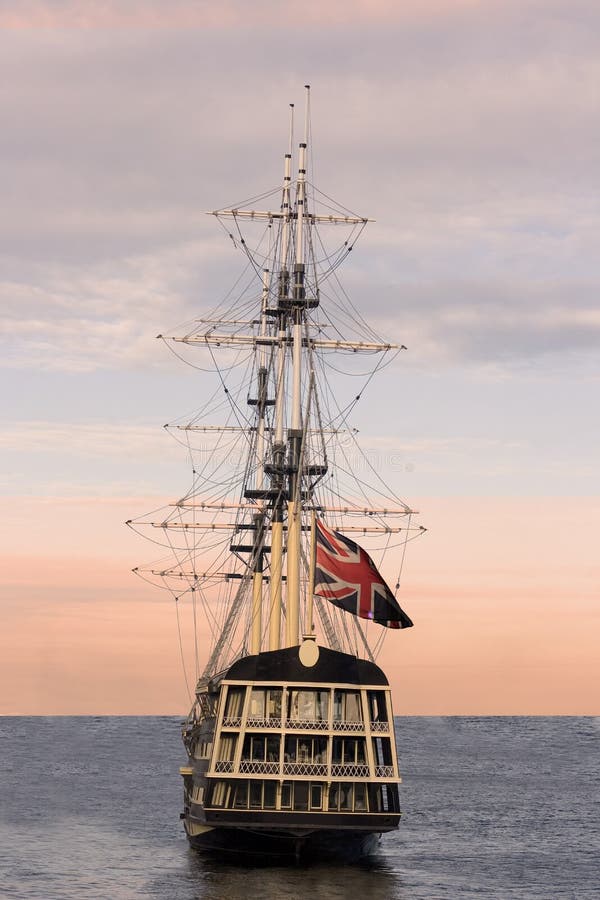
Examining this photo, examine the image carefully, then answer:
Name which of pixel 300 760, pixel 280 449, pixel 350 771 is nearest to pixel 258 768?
pixel 300 760

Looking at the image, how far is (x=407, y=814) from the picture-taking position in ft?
315

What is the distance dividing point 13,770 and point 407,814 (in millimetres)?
58623

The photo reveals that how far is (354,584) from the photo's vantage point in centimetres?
6116

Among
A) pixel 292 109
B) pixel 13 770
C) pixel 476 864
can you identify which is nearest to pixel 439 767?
pixel 13 770

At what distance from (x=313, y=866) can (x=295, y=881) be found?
7.11 feet

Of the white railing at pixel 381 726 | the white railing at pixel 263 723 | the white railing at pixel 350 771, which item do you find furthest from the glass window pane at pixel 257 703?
the white railing at pixel 381 726

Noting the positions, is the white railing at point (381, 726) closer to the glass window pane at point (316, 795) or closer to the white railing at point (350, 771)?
the white railing at point (350, 771)

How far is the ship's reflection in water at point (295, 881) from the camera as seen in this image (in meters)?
56.3

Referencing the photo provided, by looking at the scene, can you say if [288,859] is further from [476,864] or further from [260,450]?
[260,450]

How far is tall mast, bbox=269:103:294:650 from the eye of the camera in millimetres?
73750

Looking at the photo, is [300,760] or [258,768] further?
[300,760]

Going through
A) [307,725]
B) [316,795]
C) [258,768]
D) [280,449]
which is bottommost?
[316,795]

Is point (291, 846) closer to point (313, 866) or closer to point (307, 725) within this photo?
point (313, 866)

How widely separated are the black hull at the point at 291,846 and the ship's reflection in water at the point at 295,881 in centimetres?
36
